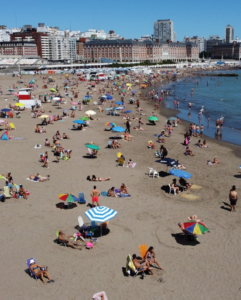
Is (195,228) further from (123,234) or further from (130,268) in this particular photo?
(130,268)

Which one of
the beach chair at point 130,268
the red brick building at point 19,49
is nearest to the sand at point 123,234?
the beach chair at point 130,268

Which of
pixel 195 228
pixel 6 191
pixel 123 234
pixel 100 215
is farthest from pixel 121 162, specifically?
pixel 195 228

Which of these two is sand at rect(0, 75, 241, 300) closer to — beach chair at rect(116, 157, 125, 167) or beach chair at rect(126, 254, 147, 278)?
beach chair at rect(126, 254, 147, 278)

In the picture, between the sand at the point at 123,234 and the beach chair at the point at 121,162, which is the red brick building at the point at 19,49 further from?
the beach chair at the point at 121,162

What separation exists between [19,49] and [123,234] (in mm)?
132376

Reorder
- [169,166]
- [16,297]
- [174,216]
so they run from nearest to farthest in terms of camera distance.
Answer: [16,297] → [174,216] → [169,166]

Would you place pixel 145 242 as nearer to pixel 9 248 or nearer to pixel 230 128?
pixel 9 248

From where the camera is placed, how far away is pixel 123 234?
10219mm

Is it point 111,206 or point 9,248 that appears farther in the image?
point 111,206

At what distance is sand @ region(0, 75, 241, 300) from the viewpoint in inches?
313

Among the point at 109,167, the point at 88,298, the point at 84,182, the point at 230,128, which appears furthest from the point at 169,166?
the point at 230,128

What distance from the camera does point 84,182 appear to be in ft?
47.0

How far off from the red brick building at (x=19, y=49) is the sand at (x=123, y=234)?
121855mm

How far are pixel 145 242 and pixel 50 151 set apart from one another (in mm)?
10389
